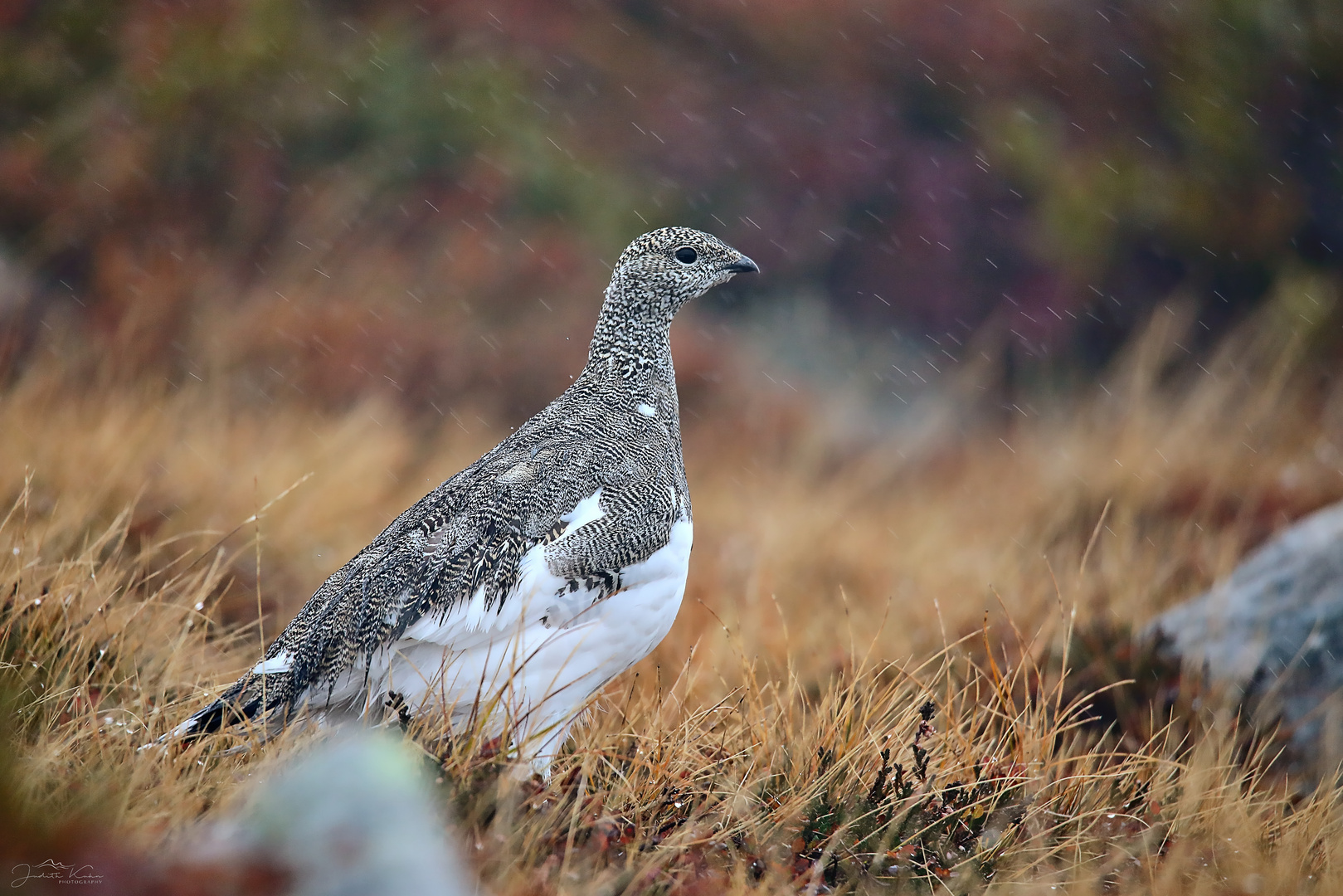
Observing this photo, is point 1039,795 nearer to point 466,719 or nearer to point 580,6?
point 466,719

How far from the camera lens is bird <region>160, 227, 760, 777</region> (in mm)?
2922

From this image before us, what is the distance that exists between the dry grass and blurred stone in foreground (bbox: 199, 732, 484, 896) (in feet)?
0.97

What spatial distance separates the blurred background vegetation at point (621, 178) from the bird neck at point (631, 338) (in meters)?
3.81

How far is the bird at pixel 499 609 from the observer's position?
2922 mm

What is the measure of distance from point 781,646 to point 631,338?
1860 millimetres

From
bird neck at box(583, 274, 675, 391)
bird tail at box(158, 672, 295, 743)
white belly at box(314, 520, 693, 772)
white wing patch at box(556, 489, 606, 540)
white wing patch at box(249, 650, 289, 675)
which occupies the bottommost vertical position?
bird tail at box(158, 672, 295, 743)

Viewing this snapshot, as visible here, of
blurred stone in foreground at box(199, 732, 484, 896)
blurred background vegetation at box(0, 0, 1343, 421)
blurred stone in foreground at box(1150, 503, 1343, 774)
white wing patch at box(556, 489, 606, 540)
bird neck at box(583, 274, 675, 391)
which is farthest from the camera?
blurred background vegetation at box(0, 0, 1343, 421)

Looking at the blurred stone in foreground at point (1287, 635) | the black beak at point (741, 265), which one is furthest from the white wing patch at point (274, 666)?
the blurred stone in foreground at point (1287, 635)

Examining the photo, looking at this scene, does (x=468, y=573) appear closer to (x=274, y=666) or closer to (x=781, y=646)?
(x=274, y=666)

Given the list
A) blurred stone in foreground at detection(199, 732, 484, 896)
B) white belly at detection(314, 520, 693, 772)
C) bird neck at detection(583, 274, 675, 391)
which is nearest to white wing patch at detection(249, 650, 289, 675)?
white belly at detection(314, 520, 693, 772)

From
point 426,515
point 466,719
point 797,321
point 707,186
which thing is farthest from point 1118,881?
point 707,186

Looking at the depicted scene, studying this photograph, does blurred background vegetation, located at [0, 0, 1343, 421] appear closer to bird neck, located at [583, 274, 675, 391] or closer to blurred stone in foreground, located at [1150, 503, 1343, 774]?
bird neck, located at [583, 274, 675, 391]

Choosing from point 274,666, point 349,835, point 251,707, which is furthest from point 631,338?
point 349,835

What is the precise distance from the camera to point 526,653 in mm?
2943
